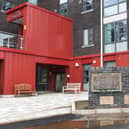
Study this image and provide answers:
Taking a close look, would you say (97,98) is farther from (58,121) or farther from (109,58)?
(109,58)

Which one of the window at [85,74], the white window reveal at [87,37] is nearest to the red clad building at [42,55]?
the window at [85,74]

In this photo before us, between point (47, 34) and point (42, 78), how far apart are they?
20.2ft

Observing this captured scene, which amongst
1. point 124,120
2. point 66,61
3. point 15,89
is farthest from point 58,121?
point 66,61

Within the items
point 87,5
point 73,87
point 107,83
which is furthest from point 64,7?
point 107,83

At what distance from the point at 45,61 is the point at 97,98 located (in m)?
10.7

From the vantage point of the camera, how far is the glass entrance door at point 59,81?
2477 centimetres

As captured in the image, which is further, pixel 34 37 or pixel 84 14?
pixel 84 14

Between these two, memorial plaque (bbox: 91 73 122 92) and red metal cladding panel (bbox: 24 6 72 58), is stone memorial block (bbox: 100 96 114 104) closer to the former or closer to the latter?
memorial plaque (bbox: 91 73 122 92)

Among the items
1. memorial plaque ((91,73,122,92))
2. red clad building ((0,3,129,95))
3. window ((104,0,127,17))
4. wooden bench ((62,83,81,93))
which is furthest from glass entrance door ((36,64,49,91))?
memorial plaque ((91,73,122,92))

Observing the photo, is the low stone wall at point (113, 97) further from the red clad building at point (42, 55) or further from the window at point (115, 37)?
the window at point (115, 37)

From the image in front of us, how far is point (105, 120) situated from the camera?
333 inches

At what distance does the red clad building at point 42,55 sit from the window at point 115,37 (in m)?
0.71

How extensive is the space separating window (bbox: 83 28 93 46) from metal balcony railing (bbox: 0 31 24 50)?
6.54 meters

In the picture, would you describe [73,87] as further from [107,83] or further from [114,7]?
[107,83]
